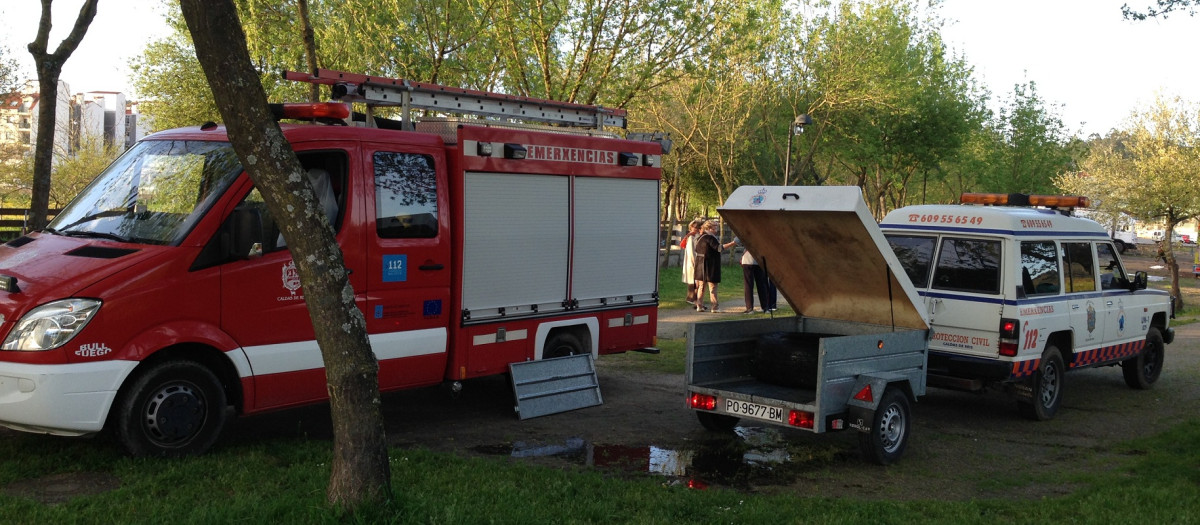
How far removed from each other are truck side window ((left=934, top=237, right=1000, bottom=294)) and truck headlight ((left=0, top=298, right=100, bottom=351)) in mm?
7285

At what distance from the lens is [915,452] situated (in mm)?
8148

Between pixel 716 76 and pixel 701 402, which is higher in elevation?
pixel 716 76

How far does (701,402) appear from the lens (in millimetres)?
8016

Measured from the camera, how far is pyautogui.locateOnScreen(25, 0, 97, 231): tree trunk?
11492 millimetres

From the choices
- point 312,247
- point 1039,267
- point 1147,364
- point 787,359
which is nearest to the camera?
point 312,247

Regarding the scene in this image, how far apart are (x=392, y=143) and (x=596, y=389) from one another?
3.13 m

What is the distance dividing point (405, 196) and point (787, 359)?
11.2ft

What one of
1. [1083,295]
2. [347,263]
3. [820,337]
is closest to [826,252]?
[820,337]

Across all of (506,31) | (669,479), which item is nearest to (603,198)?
(669,479)

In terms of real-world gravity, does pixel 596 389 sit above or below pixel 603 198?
below

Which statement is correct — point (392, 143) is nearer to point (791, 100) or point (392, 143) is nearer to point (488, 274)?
point (488, 274)

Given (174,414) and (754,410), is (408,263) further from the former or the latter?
(754,410)

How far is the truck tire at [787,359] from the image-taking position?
822cm

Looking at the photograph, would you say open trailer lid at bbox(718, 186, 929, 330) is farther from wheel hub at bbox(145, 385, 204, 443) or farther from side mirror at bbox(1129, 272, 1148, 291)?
wheel hub at bbox(145, 385, 204, 443)
